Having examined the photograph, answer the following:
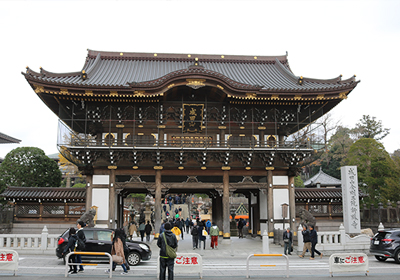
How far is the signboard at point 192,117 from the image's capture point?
2306cm

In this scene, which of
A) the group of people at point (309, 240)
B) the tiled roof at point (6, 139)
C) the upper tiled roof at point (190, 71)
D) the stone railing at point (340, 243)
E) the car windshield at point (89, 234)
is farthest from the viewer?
the tiled roof at point (6, 139)

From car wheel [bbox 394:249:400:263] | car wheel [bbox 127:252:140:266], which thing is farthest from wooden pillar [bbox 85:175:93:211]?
car wheel [bbox 394:249:400:263]

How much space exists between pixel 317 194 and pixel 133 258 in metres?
15.8

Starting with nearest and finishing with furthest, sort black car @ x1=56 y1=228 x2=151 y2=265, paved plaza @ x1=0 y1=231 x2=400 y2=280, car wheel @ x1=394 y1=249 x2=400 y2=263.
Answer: paved plaza @ x1=0 y1=231 x2=400 y2=280 → black car @ x1=56 y1=228 x2=151 y2=265 → car wheel @ x1=394 y1=249 x2=400 y2=263

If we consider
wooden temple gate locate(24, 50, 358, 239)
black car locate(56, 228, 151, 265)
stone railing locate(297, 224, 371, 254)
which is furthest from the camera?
→ wooden temple gate locate(24, 50, 358, 239)

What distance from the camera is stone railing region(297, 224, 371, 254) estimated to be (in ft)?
63.0

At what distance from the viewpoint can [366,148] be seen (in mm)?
32938

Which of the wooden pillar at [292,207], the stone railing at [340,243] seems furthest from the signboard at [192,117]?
the stone railing at [340,243]

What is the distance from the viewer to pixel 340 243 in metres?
19.6

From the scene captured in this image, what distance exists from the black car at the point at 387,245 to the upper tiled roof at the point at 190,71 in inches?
393

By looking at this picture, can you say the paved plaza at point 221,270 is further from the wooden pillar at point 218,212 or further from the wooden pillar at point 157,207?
the wooden pillar at point 218,212

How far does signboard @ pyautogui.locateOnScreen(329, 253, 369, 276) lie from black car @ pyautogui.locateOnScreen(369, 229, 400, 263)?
428cm

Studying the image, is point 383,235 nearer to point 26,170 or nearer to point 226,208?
point 226,208

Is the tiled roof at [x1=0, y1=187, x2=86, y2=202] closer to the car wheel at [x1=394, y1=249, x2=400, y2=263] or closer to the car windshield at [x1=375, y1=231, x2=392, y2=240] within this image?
the car windshield at [x1=375, y1=231, x2=392, y2=240]
